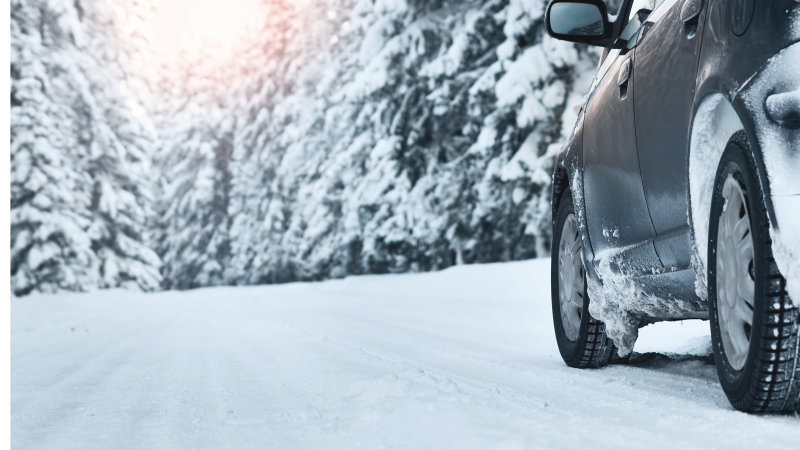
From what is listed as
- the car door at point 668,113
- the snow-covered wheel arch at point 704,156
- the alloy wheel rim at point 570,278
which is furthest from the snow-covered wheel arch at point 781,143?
the alloy wheel rim at point 570,278

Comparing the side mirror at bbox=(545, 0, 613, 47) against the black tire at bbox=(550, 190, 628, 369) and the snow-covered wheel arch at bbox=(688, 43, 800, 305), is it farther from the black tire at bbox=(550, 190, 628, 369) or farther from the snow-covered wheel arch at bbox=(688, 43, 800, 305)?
the snow-covered wheel arch at bbox=(688, 43, 800, 305)

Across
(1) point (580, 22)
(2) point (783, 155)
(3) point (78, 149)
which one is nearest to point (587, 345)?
(1) point (580, 22)

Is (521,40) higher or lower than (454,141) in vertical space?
higher

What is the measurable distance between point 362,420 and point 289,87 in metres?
29.4

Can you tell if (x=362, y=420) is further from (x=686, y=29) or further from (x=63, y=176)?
(x=63, y=176)

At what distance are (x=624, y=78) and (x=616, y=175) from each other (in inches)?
16.8

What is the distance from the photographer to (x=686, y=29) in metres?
2.24

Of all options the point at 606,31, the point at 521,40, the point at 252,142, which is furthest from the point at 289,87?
the point at 606,31

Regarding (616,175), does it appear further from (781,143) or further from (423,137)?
(423,137)

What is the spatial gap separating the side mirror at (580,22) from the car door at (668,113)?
1.08ft

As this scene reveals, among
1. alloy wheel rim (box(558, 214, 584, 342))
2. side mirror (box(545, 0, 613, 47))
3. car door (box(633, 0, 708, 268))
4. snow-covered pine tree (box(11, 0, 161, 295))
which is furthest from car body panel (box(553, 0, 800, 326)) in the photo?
snow-covered pine tree (box(11, 0, 161, 295))

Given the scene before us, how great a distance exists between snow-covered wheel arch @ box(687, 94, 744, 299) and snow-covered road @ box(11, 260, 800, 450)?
0.58 m

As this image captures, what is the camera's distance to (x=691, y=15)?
2.18 meters

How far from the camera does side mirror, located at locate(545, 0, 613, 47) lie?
3.10m
